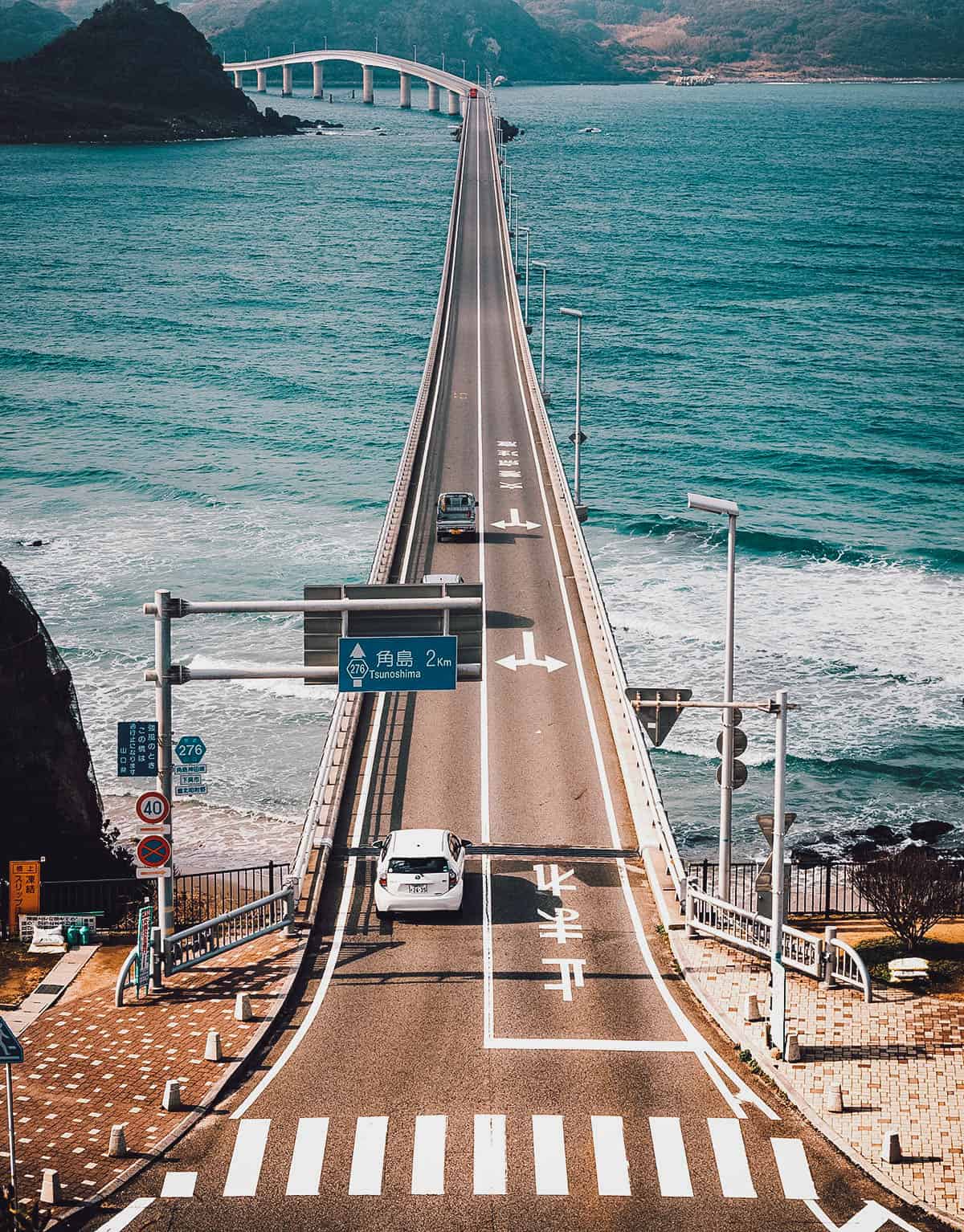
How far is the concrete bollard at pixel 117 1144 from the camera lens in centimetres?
2047

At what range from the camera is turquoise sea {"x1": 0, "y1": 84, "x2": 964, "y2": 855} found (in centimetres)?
5538

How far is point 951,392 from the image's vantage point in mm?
106688

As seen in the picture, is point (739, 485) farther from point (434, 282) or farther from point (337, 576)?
point (434, 282)

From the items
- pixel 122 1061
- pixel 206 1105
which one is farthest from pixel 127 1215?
pixel 122 1061

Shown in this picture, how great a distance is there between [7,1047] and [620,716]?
70.3 feet

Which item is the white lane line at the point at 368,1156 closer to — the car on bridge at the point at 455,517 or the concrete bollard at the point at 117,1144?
the concrete bollard at the point at 117,1144

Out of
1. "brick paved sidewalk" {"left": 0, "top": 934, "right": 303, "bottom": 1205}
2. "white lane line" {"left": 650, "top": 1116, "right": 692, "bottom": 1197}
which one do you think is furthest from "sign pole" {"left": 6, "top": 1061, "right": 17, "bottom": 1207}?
"white lane line" {"left": 650, "top": 1116, "right": 692, "bottom": 1197}

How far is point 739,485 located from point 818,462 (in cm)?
726

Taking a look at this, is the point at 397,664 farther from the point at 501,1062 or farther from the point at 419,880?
the point at 501,1062

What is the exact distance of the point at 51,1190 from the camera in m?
19.2

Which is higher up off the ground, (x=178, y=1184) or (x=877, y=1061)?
(x=178, y=1184)

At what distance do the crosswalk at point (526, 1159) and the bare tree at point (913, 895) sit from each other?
364 inches

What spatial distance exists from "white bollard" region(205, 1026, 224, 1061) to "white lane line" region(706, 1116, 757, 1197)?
25.4ft

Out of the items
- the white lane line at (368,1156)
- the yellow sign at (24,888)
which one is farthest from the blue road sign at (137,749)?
the white lane line at (368,1156)
